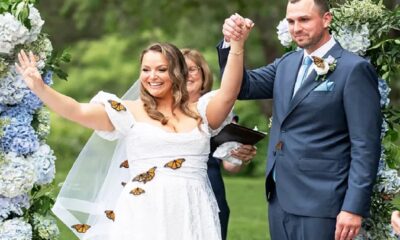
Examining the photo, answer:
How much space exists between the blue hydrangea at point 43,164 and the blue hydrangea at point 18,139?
0.19 feet

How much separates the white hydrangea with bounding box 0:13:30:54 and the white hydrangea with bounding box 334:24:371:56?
173 centimetres

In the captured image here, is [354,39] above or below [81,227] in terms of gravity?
above

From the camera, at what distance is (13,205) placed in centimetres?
532

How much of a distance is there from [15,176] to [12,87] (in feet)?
1.57

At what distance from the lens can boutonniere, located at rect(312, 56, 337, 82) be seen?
192 inches

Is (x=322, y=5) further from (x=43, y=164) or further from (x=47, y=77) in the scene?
(x=43, y=164)

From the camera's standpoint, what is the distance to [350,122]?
4801mm

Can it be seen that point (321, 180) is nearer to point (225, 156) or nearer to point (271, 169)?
point (271, 169)

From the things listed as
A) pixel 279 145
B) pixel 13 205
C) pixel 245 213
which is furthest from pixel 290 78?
pixel 245 213

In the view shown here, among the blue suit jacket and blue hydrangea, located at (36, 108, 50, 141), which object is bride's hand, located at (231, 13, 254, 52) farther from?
blue hydrangea, located at (36, 108, 50, 141)

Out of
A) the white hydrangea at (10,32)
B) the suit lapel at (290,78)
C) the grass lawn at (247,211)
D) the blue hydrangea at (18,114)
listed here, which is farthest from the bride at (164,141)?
the grass lawn at (247,211)

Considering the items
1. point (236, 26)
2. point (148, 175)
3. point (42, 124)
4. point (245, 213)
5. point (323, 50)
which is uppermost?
point (236, 26)

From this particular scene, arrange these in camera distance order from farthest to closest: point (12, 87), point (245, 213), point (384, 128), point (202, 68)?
1. point (245, 213)
2. point (202, 68)
3. point (384, 128)
4. point (12, 87)

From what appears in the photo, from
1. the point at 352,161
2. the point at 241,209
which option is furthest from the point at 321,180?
the point at 241,209
